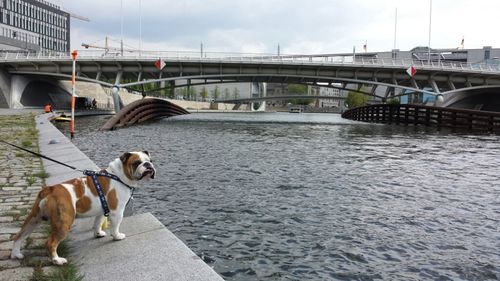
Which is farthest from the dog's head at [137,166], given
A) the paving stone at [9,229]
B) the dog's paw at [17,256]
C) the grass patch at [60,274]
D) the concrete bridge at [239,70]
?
the concrete bridge at [239,70]

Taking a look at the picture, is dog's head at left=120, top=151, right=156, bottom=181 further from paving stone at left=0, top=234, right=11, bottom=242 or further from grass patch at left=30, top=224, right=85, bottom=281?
paving stone at left=0, top=234, right=11, bottom=242

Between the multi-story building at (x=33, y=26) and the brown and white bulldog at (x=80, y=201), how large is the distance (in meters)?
113

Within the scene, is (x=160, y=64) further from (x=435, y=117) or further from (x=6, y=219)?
(x=6, y=219)

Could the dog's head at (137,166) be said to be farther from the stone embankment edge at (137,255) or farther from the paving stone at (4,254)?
the paving stone at (4,254)

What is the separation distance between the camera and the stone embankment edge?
405 cm

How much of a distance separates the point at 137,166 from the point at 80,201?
695 millimetres

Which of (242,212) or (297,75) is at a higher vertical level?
(297,75)

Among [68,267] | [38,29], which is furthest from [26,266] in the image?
[38,29]

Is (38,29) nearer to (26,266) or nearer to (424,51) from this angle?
(424,51)

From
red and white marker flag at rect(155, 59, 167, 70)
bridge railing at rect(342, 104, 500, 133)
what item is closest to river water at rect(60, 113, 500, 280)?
bridge railing at rect(342, 104, 500, 133)

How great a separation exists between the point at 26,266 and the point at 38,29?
5679 inches

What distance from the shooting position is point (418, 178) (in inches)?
475

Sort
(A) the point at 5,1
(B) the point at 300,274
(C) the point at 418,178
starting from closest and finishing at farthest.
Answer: (B) the point at 300,274
(C) the point at 418,178
(A) the point at 5,1

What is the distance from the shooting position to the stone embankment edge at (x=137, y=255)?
4.05 meters
